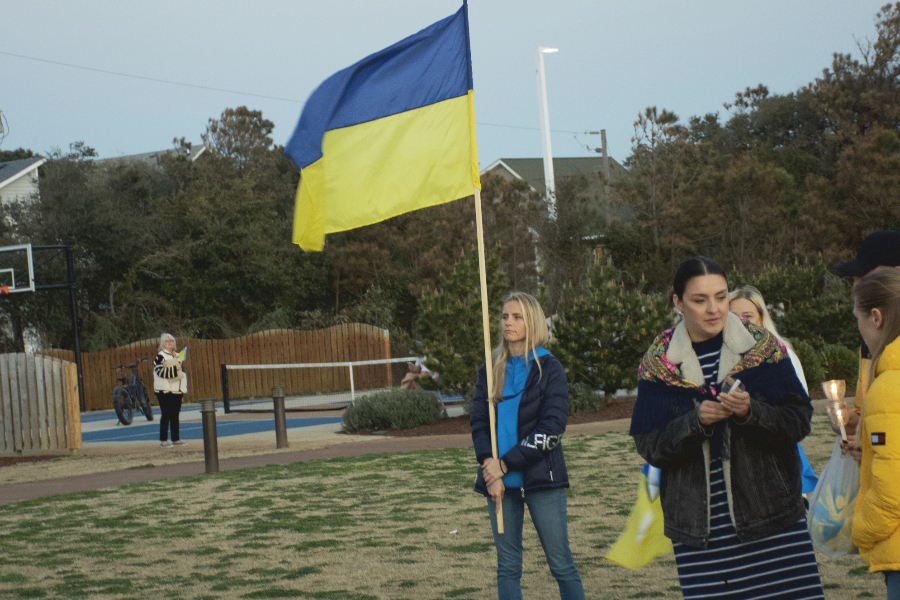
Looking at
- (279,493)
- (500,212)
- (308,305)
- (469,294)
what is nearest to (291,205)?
(308,305)

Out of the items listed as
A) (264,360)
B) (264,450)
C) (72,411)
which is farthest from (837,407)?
(264,360)

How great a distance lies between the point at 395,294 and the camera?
38531 millimetres

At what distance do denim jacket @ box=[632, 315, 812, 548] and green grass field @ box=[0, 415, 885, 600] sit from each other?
2.55m

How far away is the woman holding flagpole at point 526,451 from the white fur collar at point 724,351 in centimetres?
125

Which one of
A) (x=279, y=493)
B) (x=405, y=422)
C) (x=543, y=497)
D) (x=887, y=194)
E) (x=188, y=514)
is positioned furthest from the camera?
(x=887, y=194)

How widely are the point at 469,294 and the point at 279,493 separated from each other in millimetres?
7515

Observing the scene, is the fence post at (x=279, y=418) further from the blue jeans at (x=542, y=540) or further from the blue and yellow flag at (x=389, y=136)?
the blue jeans at (x=542, y=540)

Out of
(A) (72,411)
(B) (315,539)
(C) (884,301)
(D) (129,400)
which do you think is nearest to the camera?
(C) (884,301)

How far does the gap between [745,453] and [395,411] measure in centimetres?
1400

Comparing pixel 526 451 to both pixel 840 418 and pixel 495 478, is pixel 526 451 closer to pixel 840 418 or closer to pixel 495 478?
pixel 495 478

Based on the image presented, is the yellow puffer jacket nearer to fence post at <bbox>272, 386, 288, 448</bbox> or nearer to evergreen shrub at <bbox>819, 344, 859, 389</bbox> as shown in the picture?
fence post at <bbox>272, 386, 288, 448</bbox>

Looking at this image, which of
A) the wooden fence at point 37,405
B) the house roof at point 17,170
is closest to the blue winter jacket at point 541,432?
the wooden fence at point 37,405

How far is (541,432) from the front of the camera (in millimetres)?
4434

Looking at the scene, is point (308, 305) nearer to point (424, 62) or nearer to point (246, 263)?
point (246, 263)
